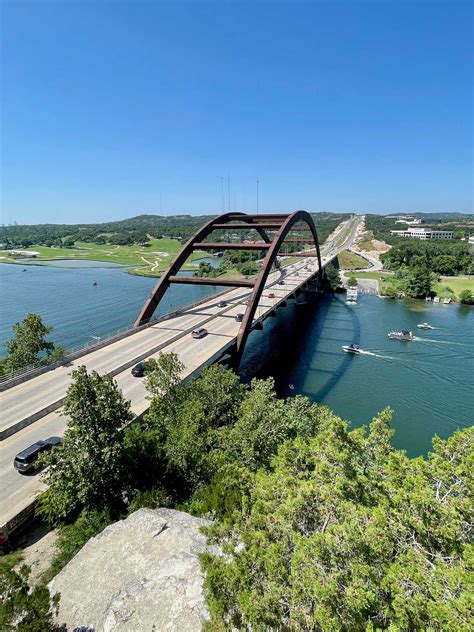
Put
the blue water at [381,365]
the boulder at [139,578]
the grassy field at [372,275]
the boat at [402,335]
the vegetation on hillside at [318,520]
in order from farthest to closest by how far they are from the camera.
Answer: the grassy field at [372,275] < the boat at [402,335] < the blue water at [381,365] < the boulder at [139,578] < the vegetation on hillside at [318,520]

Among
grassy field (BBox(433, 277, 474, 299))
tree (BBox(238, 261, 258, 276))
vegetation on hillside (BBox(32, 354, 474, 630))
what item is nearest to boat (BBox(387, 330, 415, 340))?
grassy field (BBox(433, 277, 474, 299))

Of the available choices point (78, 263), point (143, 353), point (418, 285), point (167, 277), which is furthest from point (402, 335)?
point (78, 263)

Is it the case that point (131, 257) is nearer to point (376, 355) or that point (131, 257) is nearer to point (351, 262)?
point (351, 262)

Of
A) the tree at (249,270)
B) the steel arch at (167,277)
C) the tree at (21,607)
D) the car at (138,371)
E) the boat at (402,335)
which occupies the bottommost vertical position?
the boat at (402,335)

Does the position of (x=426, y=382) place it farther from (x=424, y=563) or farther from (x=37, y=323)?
(x=37, y=323)

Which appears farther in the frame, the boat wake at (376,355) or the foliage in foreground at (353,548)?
the boat wake at (376,355)

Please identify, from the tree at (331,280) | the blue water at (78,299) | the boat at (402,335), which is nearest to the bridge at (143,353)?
the boat at (402,335)

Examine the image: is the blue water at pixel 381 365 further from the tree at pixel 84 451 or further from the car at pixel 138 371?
the tree at pixel 84 451

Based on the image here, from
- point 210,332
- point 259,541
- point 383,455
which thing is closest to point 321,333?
point 210,332
